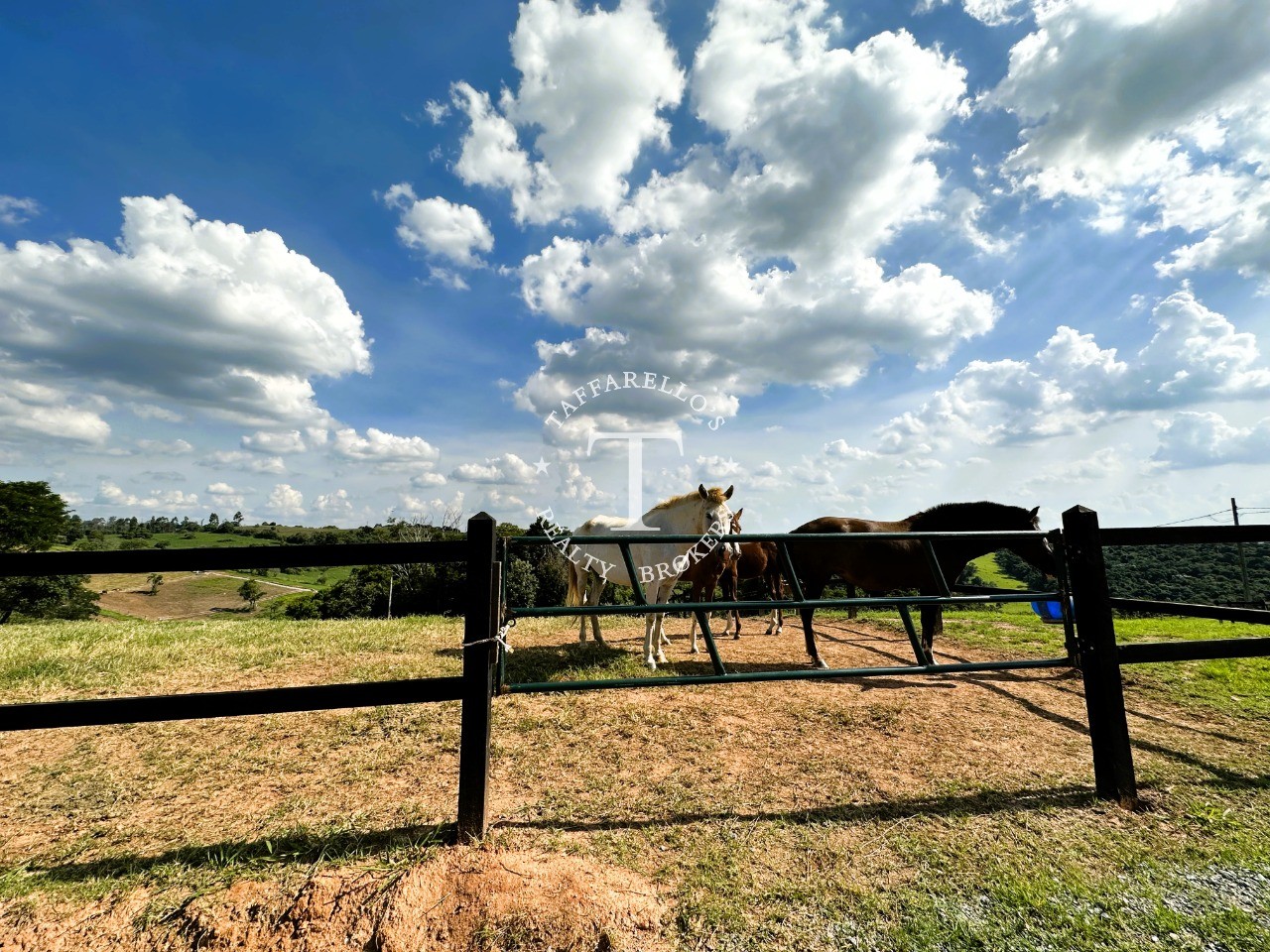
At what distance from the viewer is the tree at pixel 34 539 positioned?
140 feet

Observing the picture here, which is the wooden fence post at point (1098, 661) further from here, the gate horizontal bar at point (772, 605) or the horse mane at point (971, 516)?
the horse mane at point (971, 516)

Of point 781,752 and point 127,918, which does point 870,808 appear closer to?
point 781,752

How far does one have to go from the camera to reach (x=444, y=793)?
11.1 ft

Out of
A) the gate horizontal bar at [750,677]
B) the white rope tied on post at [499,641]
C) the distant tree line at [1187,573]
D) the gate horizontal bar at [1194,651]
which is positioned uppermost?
the white rope tied on post at [499,641]

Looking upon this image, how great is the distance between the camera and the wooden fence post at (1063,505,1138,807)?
325 centimetres

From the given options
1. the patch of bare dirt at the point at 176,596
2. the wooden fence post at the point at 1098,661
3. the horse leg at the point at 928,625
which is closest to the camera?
the wooden fence post at the point at 1098,661

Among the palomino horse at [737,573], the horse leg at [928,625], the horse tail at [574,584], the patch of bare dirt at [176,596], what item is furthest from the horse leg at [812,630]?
the patch of bare dirt at [176,596]

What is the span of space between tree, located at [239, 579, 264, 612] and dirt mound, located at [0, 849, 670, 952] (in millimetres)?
98815

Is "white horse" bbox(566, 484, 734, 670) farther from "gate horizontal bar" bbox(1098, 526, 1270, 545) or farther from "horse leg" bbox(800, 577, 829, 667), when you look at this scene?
"gate horizontal bar" bbox(1098, 526, 1270, 545)

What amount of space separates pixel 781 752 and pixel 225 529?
5488 inches

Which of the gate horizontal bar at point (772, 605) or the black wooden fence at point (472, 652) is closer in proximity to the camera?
the black wooden fence at point (472, 652)

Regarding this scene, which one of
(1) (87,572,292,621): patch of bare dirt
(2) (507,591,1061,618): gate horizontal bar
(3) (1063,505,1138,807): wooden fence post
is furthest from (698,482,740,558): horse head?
(1) (87,572,292,621): patch of bare dirt

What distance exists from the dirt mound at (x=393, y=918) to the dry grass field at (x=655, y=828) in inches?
0.4

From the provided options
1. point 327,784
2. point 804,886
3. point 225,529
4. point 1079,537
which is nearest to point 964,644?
point 1079,537
